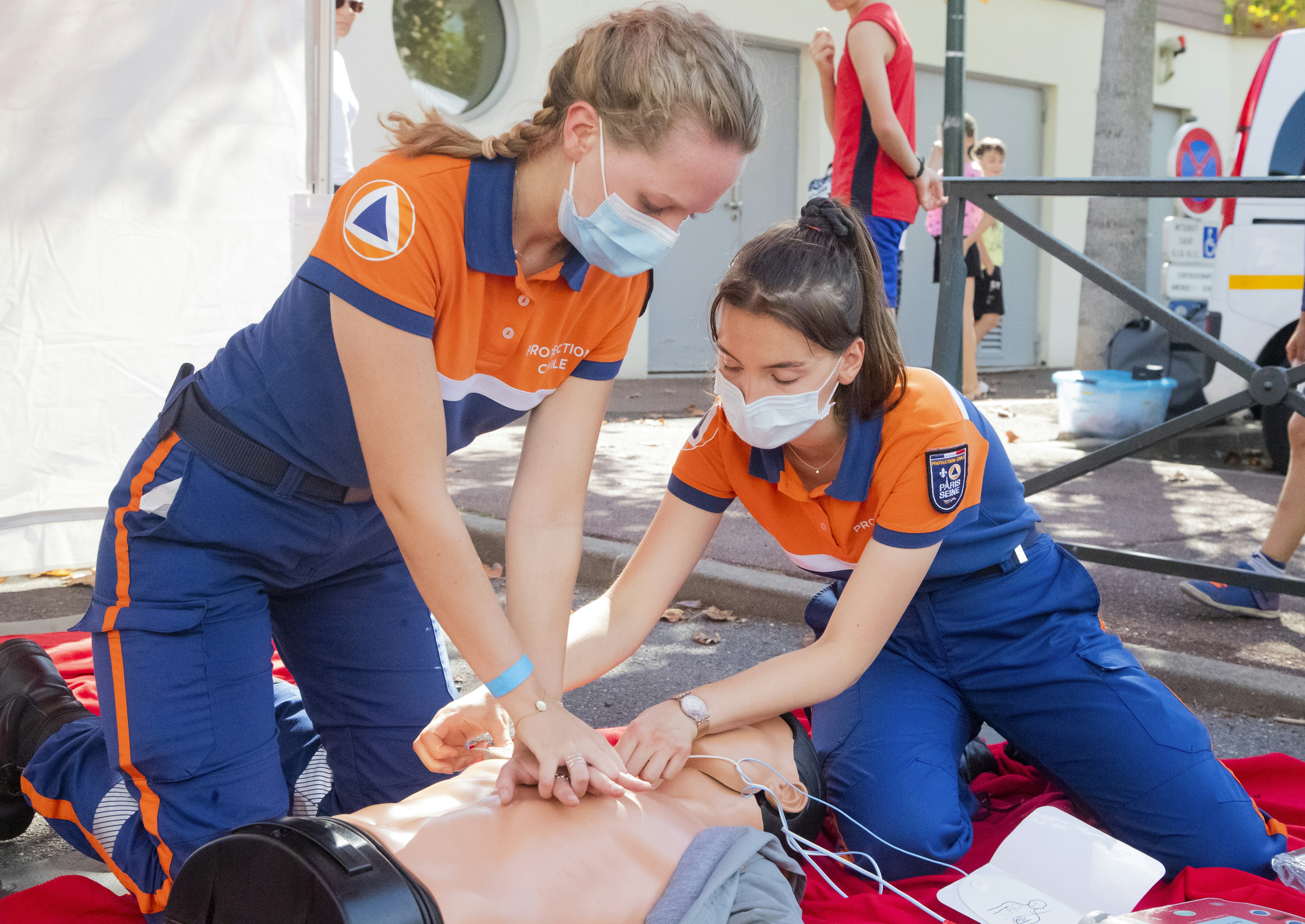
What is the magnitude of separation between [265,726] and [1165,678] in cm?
231

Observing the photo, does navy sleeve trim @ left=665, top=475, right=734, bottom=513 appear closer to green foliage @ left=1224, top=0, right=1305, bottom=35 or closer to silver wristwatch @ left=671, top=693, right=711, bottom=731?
silver wristwatch @ left=671, top=693, right=711, bottom=731

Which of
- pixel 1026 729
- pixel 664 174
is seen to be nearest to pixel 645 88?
pixel 664 174

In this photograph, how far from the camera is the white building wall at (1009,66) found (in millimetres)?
8016

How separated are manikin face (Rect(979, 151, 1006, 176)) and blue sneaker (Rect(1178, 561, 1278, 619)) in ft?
17.8

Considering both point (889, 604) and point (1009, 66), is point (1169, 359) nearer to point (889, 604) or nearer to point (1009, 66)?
point (889, 604)

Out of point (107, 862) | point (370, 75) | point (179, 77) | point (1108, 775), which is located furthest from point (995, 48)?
point (107, 862)

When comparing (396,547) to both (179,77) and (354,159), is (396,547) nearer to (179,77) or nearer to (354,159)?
(179,77)

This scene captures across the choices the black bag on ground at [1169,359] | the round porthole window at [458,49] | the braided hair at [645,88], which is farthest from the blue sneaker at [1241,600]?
the round porthole window at [458,49]

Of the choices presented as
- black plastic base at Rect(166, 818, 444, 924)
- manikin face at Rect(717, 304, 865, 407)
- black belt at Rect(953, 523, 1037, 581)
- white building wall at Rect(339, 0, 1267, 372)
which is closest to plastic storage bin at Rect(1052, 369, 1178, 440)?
white building wall at Rect(339, 0, 1267, 372)

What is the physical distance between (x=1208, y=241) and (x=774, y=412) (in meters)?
7.18

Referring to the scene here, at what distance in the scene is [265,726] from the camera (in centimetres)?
200

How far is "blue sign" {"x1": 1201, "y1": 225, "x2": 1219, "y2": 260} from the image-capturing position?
26.3 ft

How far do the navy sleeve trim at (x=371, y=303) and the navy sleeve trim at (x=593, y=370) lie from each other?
41 centimetres

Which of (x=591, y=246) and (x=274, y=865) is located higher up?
(x=591, y=246)
